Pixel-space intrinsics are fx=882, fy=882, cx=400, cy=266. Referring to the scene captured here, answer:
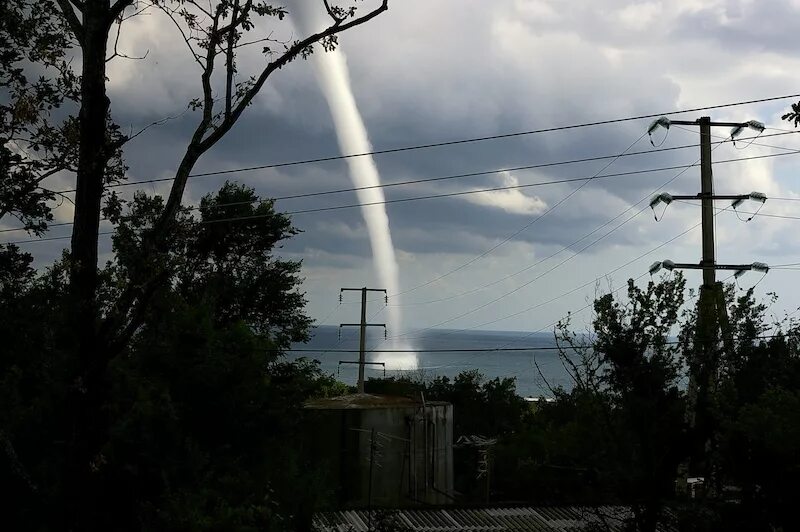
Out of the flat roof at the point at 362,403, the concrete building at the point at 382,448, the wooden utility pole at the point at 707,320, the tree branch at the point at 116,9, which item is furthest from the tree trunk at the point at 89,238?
the flat roof at the point at 362,403

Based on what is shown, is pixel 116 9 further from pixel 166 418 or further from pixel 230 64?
pixel 166 418

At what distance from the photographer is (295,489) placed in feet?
70.6

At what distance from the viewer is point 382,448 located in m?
38.7

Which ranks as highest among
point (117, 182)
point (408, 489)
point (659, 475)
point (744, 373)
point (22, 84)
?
point (22, 84)

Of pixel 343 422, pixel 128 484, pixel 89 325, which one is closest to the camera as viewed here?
pixel 89 325

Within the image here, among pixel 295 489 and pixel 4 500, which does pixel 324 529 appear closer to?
pixel 295 489

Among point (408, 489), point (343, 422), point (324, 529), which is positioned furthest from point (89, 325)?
point (408, 489)

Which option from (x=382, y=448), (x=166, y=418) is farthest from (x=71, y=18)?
(x=382, y=448)

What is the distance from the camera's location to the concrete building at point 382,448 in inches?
1495

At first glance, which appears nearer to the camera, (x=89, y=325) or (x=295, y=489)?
(x=89, y=325)

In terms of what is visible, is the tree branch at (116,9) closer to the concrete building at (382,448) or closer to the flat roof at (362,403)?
the concrete building at (382,448)

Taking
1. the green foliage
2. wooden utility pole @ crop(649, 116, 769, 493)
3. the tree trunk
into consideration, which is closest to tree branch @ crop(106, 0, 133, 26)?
the tree trunk

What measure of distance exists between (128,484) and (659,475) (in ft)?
43.3

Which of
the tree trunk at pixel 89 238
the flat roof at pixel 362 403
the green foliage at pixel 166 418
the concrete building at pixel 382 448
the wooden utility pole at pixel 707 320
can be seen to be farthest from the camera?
the flat roof at pixel 362 403
